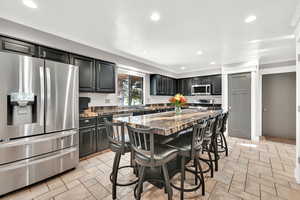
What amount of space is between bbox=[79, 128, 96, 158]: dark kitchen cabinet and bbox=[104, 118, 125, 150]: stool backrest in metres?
1.37

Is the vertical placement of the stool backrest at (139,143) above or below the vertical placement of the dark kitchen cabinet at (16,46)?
below

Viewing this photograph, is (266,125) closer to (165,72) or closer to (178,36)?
(165,72)

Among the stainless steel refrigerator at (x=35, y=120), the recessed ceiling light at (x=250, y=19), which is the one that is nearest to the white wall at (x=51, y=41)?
the stainless steel refrigerator at (x=35, y=120)

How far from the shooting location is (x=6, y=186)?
1.86 m

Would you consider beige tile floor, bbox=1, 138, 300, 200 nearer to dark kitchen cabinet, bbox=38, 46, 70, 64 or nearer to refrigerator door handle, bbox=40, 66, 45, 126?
refrigerator door handle, bbox=40, 66, 45, 126

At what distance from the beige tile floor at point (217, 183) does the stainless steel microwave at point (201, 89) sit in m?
3.17

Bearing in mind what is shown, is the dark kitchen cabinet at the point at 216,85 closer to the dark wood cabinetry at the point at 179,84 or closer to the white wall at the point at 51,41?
the dark wood cabinetry at the point at 179,84

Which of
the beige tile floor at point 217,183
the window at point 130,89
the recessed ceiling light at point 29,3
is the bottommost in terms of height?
the beige tile floor at point 217,183

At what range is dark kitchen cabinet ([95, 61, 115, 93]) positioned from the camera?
3496 millimetres

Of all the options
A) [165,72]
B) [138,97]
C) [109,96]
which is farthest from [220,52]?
[109,96]

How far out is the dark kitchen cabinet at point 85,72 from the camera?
309 cm

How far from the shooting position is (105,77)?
3670 mm

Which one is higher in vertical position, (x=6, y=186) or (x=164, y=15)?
(x=164, y=15)

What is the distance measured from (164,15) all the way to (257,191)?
2951 millimetres
